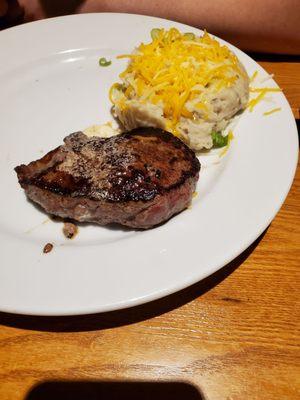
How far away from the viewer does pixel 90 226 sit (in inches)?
82.0

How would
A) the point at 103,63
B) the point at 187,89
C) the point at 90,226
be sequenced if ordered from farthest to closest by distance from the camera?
1. the point at 103,63
2. the point at 187,89
3. the point at 90,226

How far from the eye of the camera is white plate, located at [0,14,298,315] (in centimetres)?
173

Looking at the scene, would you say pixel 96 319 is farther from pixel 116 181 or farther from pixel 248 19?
pixel 248 19

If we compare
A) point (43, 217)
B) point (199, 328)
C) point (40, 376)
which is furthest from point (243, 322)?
point (43, 217)

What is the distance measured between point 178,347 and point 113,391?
32cm

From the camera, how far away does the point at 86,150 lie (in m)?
2.14

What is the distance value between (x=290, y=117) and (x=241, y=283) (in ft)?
3.40

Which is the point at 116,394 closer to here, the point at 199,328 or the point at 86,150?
the point at 199,328

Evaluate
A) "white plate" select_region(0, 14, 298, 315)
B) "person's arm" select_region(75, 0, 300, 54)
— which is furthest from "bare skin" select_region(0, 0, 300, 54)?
"white plate" select_region(0, 14, 298, 315)

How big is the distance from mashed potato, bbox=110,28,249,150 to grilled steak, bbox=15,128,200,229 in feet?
0.86

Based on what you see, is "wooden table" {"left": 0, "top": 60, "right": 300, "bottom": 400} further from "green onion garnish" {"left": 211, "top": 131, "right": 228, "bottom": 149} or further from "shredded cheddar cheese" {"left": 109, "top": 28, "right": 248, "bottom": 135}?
"shredded cheddar cheese" {"left": 109, "top": 28, "right": 248, "bottom": 135}

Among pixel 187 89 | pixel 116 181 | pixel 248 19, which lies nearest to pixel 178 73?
pixel 187 89

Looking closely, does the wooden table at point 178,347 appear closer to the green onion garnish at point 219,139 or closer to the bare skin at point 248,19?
the green onion garnish at point 219,139

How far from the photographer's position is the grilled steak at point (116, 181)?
195 centimetres
